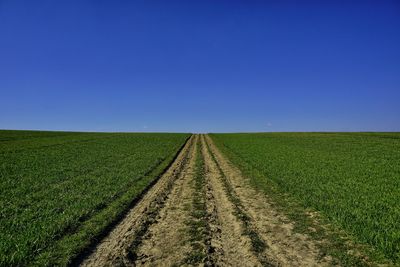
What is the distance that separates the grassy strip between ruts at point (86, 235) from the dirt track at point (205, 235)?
A: 1.19 ft

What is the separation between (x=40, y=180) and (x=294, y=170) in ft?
53.0

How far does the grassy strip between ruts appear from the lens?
27.8 feet

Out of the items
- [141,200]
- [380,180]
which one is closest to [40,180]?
[141,200]

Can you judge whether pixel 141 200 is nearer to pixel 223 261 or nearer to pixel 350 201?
pixel 223 261

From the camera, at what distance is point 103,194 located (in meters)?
15.8

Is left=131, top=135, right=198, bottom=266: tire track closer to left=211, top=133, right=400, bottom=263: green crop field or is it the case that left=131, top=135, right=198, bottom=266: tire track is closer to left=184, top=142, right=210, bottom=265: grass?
left=184, top=142, right=210, bottom=265: grass

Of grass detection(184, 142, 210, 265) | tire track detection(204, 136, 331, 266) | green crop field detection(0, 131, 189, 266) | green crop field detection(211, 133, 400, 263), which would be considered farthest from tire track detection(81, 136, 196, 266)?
green crop field detection(211, 133, 400, 263)

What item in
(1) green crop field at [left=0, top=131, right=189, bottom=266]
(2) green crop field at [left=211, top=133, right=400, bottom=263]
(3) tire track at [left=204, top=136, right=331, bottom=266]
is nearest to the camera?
(3) tire track at [left=204, top=136, right=331, bottom=266]

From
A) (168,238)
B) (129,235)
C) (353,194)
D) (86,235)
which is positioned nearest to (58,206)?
(86,235)

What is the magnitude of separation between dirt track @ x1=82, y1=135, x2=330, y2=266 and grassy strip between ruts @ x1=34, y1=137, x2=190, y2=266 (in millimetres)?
363

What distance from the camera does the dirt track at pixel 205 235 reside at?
8359 millimetres

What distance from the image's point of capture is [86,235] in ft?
33.2

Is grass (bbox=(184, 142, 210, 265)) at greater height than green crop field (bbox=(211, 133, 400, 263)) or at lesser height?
lesser

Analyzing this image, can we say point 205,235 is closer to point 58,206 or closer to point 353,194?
point 58,206
